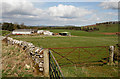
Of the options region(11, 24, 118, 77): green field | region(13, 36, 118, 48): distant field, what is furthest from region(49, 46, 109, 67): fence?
region(13, 36, 118, 48): distant field

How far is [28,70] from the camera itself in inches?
266

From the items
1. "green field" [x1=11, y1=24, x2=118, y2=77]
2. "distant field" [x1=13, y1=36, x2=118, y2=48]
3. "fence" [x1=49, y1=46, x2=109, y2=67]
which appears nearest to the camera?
"green field" [x1=11, y1=24, x2=118, y2=77]

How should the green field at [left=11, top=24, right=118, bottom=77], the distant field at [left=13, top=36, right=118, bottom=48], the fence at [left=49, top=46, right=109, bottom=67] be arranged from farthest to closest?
the distant field at [left=13, top=36, right=118, bottom=48], the fence at [left=49, top=46, right=109, bottom=67], the green field at [left=11, top=24, right=118, bottom=77]

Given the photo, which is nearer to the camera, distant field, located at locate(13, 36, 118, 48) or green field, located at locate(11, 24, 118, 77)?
green field, located at locate(11, 24, 118, 77)

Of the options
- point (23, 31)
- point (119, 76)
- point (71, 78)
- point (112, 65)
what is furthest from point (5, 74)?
point (23, 31)

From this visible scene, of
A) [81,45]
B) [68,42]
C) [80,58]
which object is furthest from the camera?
[68,42]

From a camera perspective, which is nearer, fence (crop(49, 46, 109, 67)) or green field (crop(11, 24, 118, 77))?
green field (crop(11, 24, 118, 77))

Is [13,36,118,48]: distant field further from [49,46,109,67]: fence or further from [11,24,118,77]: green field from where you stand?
[49,46,109,67]: fence

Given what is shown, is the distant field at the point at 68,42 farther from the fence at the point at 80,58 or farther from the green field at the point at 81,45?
the fence at the point at 80,58

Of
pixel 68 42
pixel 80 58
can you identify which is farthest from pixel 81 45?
pixel 80 58

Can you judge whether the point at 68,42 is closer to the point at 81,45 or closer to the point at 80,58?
the point at 81,45

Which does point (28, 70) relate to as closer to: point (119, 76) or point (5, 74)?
point (5, 74)

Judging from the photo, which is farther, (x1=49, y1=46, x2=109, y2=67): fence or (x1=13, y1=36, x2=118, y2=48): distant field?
(x1=13, y1=36, x2=118, y2=48): distant field

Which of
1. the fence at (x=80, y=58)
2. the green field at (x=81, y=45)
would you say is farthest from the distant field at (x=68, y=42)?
the fence at (x=80, y=58)
